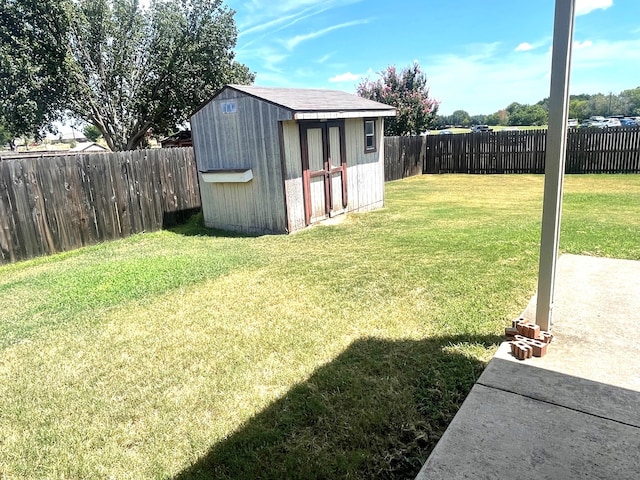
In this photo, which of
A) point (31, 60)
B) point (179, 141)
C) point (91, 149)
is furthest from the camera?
point (91, 149)

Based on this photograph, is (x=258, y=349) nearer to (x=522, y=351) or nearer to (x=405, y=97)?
(x=522, y=351)

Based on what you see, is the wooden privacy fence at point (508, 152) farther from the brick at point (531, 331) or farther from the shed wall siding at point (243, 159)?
the brick at point (531, 331)

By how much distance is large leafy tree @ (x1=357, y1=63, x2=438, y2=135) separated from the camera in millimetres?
22750

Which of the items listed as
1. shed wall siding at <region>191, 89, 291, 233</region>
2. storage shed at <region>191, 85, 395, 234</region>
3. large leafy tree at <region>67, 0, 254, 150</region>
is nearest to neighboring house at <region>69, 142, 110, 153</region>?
large leafy tree at <region>67, 0, 254, 150</region>

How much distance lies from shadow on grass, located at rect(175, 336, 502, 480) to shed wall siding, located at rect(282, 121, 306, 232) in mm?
5162

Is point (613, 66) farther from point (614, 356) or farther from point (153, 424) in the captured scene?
point (153, 424)

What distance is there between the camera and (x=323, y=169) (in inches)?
350

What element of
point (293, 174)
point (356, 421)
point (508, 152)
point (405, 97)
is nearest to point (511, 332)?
point (356, 421)

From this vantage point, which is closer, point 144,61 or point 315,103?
point 315,103

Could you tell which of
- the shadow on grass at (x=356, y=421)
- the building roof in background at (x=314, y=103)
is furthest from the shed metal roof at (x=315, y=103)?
the shadow on grass at (x=356, y=421)

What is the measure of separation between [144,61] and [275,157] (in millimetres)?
17107

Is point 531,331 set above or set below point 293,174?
below

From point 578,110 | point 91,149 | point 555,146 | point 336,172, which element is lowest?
point 336,172

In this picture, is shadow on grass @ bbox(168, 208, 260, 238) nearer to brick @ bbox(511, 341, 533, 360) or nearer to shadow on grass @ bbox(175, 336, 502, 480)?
shadow on grass @ bbox(175, 336, 502, 480)
